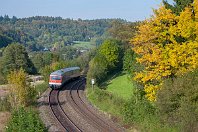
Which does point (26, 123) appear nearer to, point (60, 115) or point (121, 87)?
point (60, 115)

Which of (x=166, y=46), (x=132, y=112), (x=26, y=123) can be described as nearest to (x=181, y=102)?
(x=132, y=112)

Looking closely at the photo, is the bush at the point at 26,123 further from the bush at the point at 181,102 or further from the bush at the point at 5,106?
the bush at the point at 181,102

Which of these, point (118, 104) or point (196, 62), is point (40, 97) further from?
point (196, 62)

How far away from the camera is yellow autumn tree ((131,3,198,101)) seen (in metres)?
33.0

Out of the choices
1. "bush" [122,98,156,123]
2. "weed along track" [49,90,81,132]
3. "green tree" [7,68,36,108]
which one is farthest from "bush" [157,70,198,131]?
"green tree" [7,68,36,108]

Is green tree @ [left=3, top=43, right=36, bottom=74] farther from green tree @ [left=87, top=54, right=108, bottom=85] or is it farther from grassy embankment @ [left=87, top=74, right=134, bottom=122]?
grassy embankment @ [left=87, top=74, right=134, bottom=122]

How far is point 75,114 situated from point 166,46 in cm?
1191

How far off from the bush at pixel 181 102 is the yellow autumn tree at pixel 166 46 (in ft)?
12.6

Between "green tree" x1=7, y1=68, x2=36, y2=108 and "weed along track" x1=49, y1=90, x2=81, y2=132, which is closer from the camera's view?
"weed along track" x1=49, y1=90, x2=81, y2=132

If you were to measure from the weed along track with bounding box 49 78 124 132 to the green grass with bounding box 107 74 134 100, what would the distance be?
16.3 feet

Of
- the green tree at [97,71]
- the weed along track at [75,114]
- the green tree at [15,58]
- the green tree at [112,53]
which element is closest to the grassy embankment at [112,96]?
the weed along track at [75,114]

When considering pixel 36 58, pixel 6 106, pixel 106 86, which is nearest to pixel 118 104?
pixel 6 106

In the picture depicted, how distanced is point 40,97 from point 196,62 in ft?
75.4

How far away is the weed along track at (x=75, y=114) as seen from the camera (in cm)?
3241
